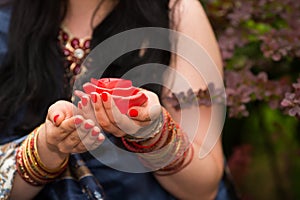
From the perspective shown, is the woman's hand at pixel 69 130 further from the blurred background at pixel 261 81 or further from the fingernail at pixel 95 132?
the blurred background at pixel 261 81

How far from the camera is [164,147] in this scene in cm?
113

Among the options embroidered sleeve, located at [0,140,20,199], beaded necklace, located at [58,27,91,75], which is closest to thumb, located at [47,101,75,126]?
embroidered sleeve, located at [0,140,20,199]

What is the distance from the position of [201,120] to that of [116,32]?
0.88 feet

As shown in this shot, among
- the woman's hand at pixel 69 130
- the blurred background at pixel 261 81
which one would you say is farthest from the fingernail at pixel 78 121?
the blurred background at pixel 261 81

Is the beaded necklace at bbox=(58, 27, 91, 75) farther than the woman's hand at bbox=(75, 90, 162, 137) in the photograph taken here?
Yes

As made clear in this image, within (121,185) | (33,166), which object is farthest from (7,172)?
(121,185)

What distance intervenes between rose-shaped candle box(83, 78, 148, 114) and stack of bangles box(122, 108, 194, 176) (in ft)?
0.35

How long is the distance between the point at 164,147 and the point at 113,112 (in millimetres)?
199

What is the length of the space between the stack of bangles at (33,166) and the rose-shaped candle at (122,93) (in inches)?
9.1

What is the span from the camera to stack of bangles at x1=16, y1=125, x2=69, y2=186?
1.16 metres

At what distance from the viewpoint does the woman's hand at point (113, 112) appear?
95cm

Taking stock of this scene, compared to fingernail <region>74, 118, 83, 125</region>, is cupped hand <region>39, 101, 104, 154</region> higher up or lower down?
lower down

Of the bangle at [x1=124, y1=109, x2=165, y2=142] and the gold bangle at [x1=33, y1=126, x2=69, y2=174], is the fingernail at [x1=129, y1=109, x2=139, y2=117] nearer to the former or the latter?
the bangle at [x1=124, y1=109, x2=165, y2=142]

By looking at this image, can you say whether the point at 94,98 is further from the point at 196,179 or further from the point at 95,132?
the point at 196,179
